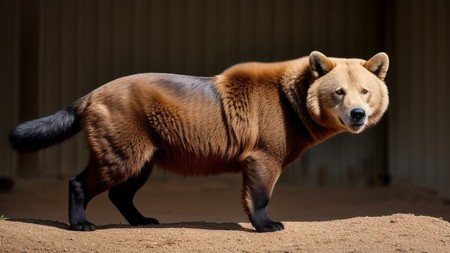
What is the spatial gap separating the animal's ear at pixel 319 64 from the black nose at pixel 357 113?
0.49 meters

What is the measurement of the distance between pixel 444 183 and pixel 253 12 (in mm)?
3580

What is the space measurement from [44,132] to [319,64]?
226cm

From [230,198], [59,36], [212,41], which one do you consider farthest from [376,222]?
[59,36]

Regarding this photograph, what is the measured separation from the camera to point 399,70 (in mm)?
12031

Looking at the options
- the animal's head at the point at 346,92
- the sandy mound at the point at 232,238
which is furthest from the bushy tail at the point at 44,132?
the animal's head at the point at 346,92

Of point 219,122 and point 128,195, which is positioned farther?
point 128,195

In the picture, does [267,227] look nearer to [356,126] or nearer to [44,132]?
[356,126]

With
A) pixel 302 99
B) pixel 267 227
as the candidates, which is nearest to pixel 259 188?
pixel 267 227

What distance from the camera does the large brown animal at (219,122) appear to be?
6816 millimetres

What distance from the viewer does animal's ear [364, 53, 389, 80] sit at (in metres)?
6.99

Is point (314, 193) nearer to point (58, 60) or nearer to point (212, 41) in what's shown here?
point (212, 41)

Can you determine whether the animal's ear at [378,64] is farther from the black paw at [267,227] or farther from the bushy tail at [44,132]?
the bushy tail at [44,132]

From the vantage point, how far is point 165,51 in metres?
12.2

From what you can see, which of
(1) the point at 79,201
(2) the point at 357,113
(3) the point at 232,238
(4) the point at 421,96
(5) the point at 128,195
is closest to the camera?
(3) the point at 232,238
